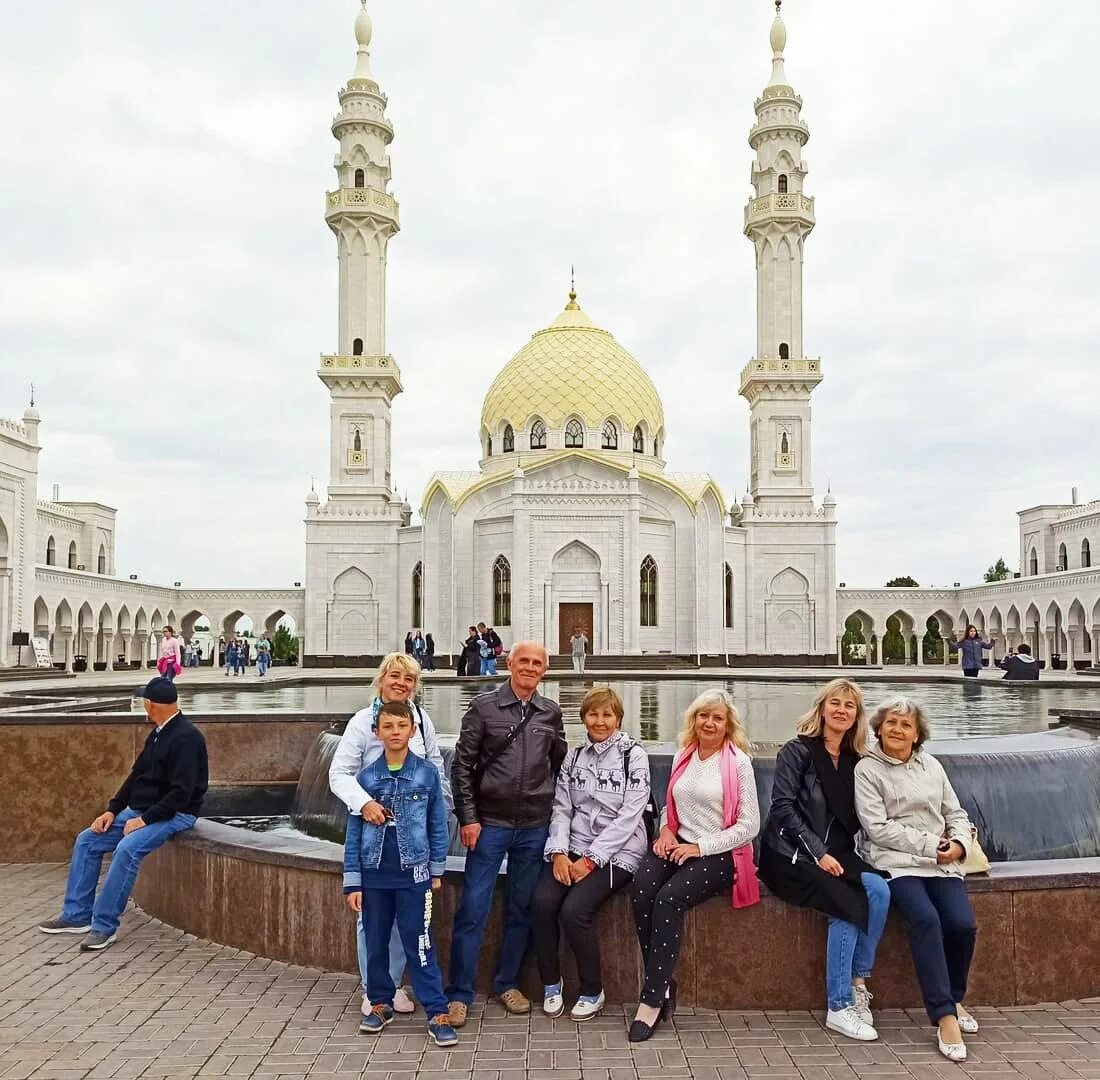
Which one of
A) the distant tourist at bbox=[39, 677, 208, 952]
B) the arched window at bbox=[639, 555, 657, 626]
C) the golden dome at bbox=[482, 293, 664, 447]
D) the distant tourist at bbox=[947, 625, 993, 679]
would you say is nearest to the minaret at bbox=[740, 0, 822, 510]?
the golden dome at bbox=[482, 293, 664, 447]

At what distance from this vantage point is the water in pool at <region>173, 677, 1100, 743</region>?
1007 cm

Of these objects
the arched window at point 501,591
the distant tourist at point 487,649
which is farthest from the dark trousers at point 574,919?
the arched window at point 501,591

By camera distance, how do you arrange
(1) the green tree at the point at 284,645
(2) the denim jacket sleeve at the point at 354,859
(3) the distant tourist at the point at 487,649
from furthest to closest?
1. (1) the green tree at the point at 284,645
2. (3) the distant tourist at the point at 487,649
3. (2) the denim jacket sleeve at the point at 354,859

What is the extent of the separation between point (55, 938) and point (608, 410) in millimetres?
34200

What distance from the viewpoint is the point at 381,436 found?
38500 millimetres

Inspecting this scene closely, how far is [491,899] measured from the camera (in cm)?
494

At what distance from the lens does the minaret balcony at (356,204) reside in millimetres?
37812

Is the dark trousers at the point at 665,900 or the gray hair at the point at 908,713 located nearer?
the dark trousers at the point at 665,900

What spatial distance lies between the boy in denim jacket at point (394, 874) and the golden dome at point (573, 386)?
113 feet

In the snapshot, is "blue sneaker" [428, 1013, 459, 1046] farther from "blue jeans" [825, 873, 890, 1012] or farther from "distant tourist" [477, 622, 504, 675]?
"distant tourist" [477, 622, 504, 675]

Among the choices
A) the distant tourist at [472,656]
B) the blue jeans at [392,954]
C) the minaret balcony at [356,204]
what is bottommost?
the blue jeans at [392,954]

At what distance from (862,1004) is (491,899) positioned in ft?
5.58

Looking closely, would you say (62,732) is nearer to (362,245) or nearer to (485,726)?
(485,726)

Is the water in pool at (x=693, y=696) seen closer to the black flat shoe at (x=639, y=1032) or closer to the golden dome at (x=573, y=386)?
the black flat shoe at (x=639, y=1032)
